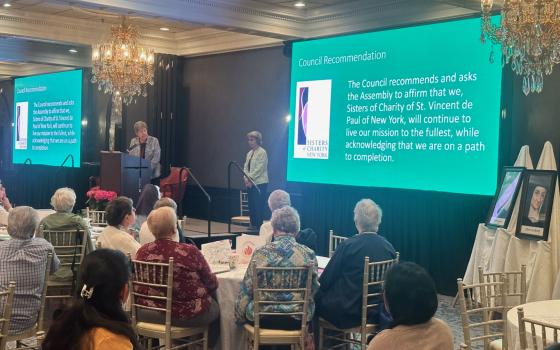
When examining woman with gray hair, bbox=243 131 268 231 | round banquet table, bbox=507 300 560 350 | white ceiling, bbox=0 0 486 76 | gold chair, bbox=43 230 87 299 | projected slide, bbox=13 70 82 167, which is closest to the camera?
round banquet table, bbox=507 300 560 350

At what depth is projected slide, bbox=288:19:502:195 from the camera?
A: 7.07 m

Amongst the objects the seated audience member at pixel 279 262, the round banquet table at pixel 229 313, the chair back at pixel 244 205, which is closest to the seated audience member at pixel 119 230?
the round banquet table at pixel 229 313

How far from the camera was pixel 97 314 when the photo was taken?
7.04 feet

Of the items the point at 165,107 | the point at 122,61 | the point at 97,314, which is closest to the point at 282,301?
the point at 97,314

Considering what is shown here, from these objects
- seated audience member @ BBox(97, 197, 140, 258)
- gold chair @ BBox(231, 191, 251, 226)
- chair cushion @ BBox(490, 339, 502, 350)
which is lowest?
chair cushion @ BBox(490, 339, 502, 350)

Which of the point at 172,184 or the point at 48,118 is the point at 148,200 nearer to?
the point at 172,184

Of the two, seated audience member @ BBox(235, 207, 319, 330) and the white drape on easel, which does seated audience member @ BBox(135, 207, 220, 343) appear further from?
the white drape on easel

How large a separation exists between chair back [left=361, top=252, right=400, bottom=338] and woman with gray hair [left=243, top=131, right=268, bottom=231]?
489cm

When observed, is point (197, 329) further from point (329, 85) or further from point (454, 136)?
point (329, 85)

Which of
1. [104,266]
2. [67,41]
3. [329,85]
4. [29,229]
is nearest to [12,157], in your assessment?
[67,41]

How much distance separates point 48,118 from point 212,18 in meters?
7.33

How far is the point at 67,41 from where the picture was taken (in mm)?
11102

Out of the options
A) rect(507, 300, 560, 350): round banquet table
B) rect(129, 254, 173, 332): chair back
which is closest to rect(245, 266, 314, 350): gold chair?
rect(129, 254, 173, 332): chair back

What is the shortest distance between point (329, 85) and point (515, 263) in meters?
Answer: 3.54
